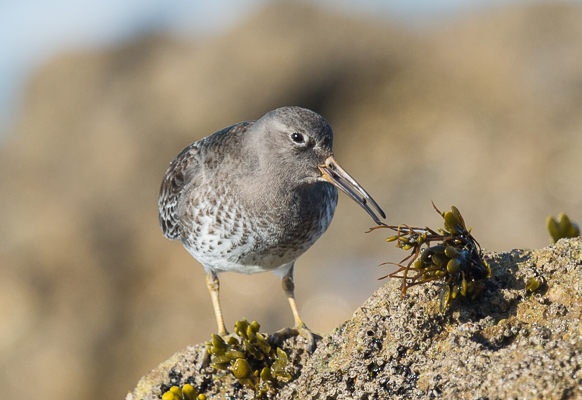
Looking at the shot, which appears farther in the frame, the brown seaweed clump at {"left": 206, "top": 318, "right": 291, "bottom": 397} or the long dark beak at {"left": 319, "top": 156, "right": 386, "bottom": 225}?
the long dark beak at {"left": 319, "top": 156, "right": 386, "bottom": 225}

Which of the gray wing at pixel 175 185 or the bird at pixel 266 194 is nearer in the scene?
the bird at pixel 266 194

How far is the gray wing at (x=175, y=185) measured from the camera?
19.2ft

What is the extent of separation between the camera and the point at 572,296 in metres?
3.52

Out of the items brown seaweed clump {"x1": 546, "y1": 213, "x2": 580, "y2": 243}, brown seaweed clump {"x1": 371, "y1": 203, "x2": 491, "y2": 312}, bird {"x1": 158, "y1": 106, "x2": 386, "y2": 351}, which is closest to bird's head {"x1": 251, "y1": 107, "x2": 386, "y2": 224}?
bird {"x1": 158, "y1": 106, "x2": 386, "y2": 351}

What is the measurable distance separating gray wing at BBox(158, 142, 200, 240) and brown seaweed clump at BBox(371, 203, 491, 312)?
262 centimetres

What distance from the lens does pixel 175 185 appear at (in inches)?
238

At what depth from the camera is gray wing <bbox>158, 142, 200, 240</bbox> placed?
19.2ft

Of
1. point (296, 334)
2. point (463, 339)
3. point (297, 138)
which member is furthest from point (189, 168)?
point (463, 339)

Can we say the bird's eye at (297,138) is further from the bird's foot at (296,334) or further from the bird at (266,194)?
the bird's foot at (296,334)

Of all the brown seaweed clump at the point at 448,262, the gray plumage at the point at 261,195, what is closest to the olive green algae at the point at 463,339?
the brown seaweed clump at the point at 448,262

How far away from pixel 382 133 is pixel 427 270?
11.7 m

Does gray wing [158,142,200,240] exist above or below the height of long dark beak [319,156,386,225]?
above

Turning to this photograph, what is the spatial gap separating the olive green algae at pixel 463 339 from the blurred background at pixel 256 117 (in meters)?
8.18

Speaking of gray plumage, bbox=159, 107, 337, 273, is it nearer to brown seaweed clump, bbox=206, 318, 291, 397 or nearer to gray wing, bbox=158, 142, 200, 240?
gray wing, bbox=158, 142, 200, 240
